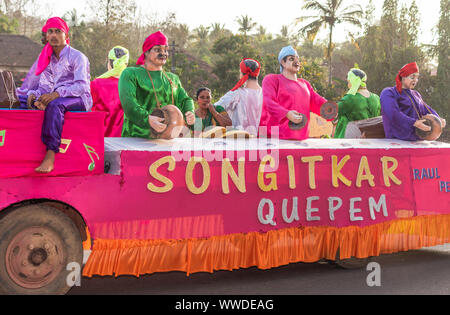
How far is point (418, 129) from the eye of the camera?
6.12 metres

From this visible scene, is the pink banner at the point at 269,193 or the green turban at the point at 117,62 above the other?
the green turban at the point at 117,62

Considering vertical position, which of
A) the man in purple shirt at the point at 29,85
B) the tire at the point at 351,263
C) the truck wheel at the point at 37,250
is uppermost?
the man in purple shirt at the point at 29,85

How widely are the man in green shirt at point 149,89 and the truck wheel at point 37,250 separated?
1.17 meters

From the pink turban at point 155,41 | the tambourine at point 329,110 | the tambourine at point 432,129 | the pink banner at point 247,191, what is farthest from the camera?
the tambourine at point 432,129

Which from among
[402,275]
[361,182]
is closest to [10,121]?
[361,182]

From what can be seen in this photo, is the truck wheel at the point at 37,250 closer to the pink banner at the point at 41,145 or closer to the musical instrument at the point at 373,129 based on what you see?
the pink banner at the point at 41,145

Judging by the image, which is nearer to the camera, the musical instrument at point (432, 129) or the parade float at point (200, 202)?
the parade float at point (200, 202)

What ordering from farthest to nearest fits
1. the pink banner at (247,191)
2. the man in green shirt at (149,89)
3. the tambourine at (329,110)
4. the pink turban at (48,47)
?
1. the tambourine at (329,110)
2. the man in green shirt at (149,89)
3. the pink turban at (48,47)
4. the pink banner at (247,191)

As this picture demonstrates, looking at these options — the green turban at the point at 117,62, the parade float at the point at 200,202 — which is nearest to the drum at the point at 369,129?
the parade float at the point at 200,202

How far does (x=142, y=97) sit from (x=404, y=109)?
3.00m

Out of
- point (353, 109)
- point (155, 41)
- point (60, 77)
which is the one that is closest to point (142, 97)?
point (155, 41)

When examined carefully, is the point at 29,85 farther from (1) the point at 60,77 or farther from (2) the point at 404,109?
(2) the point at 404,109

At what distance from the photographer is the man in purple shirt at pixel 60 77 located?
13.4 ft

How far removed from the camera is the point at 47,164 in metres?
3.84
